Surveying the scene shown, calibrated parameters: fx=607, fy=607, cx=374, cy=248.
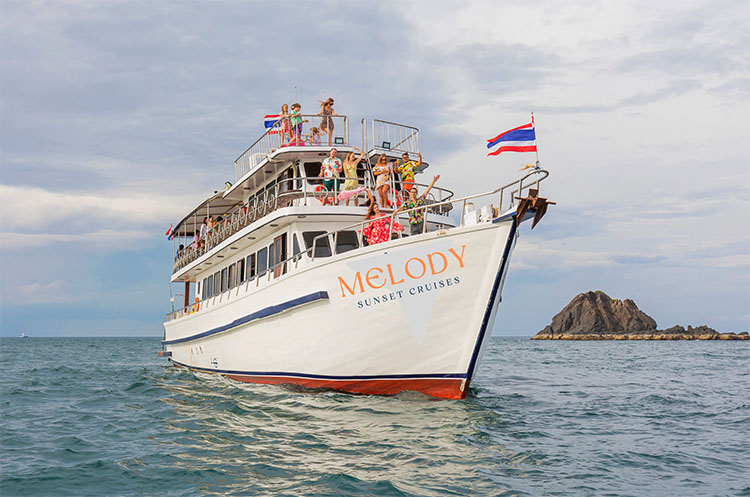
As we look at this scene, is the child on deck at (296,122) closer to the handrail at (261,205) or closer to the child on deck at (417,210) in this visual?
the handrail at (261,205)

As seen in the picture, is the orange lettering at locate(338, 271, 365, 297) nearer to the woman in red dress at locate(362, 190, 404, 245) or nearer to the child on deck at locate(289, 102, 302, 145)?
the woman in red dress at locate(362, 190, 404, 245)

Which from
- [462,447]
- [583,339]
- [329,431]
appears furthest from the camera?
[583,339]

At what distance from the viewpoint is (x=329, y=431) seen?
8.91 metres

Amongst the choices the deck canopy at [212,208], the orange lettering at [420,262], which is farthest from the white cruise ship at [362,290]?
the deck canopy at [212,208]

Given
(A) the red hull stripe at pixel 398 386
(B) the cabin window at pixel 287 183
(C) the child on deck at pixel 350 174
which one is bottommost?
(A) the red hull stripe at pixel 398 386

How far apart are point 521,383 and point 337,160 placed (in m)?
8.18

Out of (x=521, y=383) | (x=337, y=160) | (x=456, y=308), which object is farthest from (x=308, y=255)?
(x=521, y=383)

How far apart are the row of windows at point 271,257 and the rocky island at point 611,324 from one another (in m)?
72.7

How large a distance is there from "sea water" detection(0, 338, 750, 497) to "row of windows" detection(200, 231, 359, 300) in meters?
2.96

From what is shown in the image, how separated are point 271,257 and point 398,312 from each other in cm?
494


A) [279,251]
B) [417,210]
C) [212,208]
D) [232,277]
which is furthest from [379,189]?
[212,208]

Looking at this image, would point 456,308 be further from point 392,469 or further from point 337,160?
point 337,160

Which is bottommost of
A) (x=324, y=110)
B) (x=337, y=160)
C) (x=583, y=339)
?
(x=583, y=339)

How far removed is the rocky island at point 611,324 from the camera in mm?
83625
